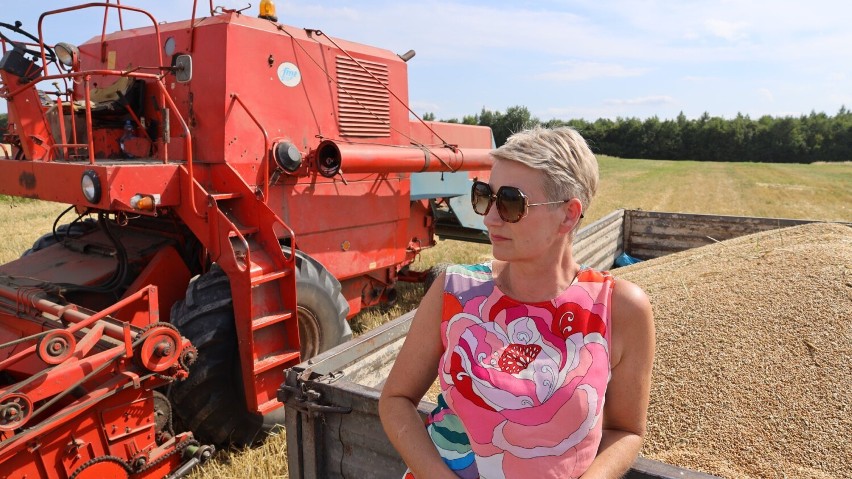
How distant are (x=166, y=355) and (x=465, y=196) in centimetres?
362

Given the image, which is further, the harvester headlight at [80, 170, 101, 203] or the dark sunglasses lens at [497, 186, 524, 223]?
the harvester headlight at [80, 170, 101, 203]

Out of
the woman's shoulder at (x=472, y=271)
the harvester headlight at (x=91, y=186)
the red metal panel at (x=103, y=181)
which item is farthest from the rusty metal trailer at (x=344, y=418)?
the harvester headlight at (x=91, y=186)

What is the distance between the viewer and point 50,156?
3.74 meters

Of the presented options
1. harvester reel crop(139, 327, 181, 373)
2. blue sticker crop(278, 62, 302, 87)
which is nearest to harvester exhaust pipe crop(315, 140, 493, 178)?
blue sticker crop(278, 62, 302, 87)

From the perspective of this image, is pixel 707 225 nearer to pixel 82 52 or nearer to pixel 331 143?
pixel 331 143

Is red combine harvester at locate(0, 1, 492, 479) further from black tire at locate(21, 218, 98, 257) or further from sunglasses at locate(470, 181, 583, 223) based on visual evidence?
sunglasses at locate(470, 181, 583, 223)

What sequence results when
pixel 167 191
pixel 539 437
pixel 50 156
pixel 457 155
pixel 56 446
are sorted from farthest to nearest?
pixel 457 155, pixel 50 156, pixel 167 191, pixel 56 446, pixel 539 437

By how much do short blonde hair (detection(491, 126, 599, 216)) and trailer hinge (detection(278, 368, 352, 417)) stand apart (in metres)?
0.98

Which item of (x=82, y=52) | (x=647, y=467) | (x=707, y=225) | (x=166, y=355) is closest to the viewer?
(x=647, y=467)

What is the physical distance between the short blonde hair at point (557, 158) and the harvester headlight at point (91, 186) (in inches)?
93.8

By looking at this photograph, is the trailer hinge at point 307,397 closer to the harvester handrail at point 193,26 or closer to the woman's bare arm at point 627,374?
the woman's bare arm at point 627,374

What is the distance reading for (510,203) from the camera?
1.46 meters

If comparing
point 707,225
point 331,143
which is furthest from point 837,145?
point 331,143

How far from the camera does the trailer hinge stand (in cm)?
196
